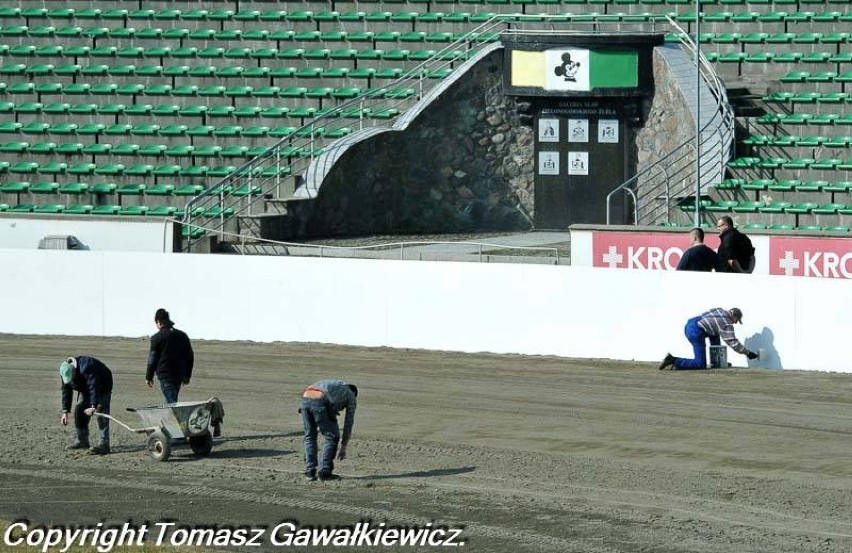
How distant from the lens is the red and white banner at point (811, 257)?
22.9 m

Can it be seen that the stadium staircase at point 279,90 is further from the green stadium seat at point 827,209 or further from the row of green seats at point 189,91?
the green stadium seat at point 827,209

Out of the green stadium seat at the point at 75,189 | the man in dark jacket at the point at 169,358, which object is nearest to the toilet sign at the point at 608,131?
the green stadium seat at the point at 75,189

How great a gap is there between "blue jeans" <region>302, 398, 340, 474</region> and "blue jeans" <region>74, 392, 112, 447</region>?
2.74 meters

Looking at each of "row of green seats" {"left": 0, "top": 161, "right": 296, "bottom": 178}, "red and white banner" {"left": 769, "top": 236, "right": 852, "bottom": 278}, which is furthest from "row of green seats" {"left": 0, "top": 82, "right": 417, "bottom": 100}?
"red and white banner" {"left": 769, "top": 236, "right": 852, "bottom": 278}

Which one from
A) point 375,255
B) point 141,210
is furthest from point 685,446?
point 141,210

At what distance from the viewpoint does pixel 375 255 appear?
27547mm

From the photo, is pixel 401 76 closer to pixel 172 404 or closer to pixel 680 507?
pixel 172 404

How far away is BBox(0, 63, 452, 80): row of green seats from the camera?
33219 millimetres

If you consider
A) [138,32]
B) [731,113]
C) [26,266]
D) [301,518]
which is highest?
[138,32]

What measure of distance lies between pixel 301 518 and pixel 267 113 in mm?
19356

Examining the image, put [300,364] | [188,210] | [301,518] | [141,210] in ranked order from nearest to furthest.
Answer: [301,518] → [300,364] → [188,210] → [141,210]

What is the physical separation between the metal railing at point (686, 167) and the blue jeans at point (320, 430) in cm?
1424

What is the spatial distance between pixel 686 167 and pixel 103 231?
10600 millimetres

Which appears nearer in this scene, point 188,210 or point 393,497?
point 393,497
